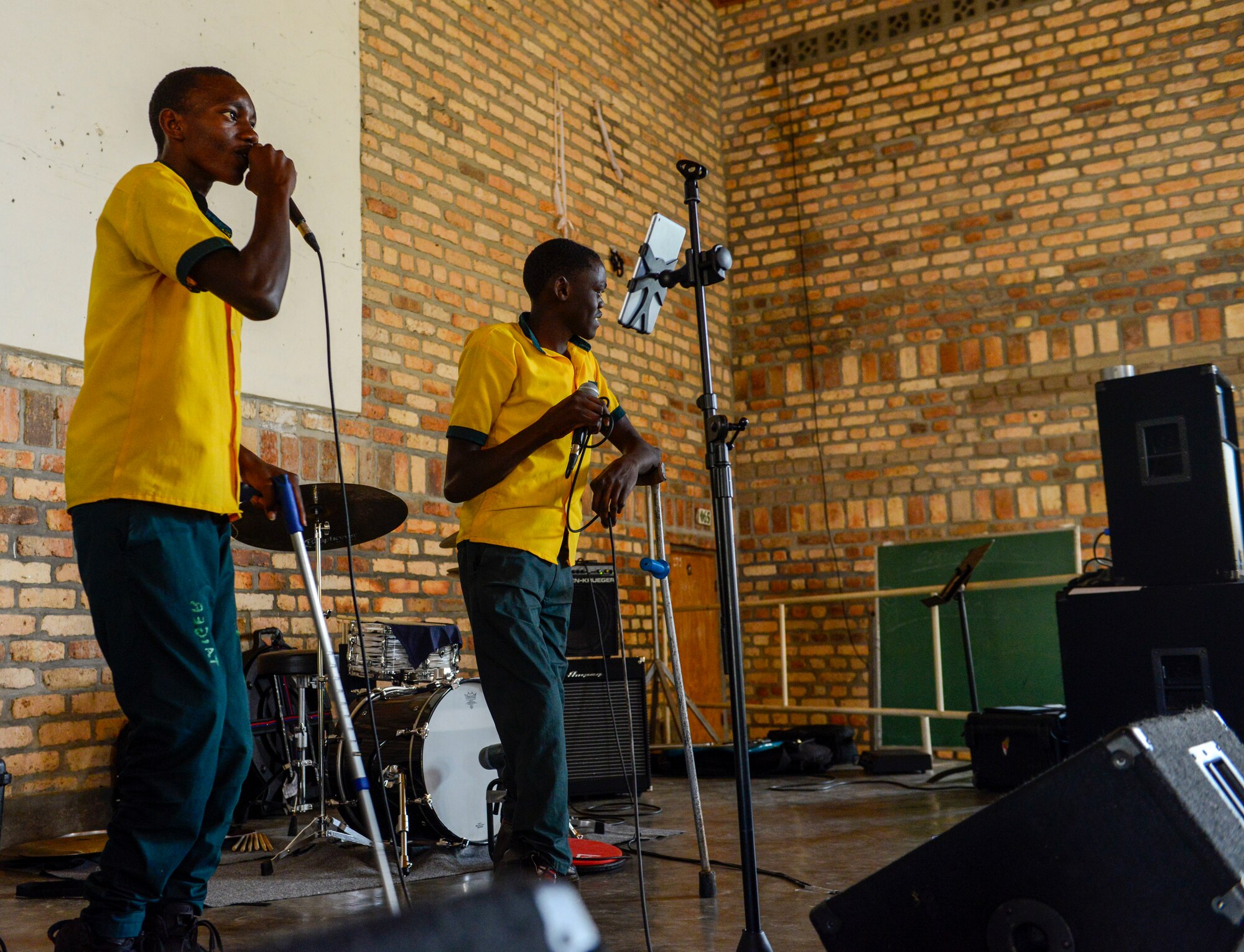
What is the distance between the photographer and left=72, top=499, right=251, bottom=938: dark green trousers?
1.73 m

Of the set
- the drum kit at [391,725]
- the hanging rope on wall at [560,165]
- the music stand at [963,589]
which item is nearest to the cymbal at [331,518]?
the drum kit at [391,725]

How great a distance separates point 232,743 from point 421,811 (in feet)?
5.61

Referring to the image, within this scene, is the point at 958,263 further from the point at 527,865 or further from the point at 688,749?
the point at 527,865

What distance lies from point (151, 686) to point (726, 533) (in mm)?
1062

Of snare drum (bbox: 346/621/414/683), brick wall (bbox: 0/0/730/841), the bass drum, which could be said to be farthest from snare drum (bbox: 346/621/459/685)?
brick wall (bbox: 0/0/730/841)

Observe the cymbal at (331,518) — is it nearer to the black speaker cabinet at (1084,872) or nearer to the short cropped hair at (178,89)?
the short cropped hair at (178,89)

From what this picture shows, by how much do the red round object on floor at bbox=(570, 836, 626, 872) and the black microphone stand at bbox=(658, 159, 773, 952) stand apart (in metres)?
0.91

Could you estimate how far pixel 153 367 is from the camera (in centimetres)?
182

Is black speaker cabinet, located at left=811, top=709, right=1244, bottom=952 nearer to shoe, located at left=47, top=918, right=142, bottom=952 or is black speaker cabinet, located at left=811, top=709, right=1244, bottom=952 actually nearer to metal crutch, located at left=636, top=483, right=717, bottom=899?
shoe, located at left=47, top=918, right=142, bottom=952

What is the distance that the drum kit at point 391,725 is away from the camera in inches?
138

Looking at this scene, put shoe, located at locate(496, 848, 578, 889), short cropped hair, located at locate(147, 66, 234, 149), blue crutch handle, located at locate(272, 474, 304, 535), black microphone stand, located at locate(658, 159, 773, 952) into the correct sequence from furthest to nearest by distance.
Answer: shoe, located at locate(496, 848, 578, 889) → black microphone stand, located at locate(658, 159, 773, 952) → short cropped hair, located at locate(147, 66, 234, 149) → blue crutch handle, located at locate(272, 474, 304, 535)

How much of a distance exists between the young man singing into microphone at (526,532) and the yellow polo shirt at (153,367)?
618mm

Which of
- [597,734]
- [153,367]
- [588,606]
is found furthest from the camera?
[588,606]

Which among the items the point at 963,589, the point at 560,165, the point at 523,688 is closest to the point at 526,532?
the point at 523,688
